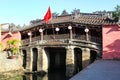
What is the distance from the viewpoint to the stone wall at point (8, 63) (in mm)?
24859

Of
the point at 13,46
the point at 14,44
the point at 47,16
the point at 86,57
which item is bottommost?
the point at 86,57

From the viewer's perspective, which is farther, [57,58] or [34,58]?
[57,58]

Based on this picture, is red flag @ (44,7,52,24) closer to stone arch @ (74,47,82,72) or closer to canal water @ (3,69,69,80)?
stone arch @ (74,47,82,72)

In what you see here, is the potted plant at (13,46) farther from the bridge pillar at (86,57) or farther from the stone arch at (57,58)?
the bridge pillar at (86,57)

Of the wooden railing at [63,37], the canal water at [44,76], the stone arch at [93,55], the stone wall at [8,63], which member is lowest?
the canal water at [44,76]

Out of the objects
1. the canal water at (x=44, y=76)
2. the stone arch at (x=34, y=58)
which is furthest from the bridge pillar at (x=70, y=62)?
the stone arch at (x=34, y=58)

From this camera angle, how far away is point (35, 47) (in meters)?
27.6

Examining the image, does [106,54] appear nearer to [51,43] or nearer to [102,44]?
[102,44]

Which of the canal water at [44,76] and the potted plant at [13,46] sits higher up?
the potted plant at [13,46]

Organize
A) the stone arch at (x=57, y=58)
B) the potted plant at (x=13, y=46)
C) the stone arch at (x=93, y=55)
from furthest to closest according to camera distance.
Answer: the stone arch at (x=57, y=58) < the potted plant at (x=13, y=46) < the stone arch at (x=93, y=55)

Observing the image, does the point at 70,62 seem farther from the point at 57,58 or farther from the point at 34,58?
the point at 57,58

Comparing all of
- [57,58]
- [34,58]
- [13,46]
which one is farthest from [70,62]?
[13,46]

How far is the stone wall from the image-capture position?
24859mm

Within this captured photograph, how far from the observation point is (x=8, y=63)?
25562 mm
